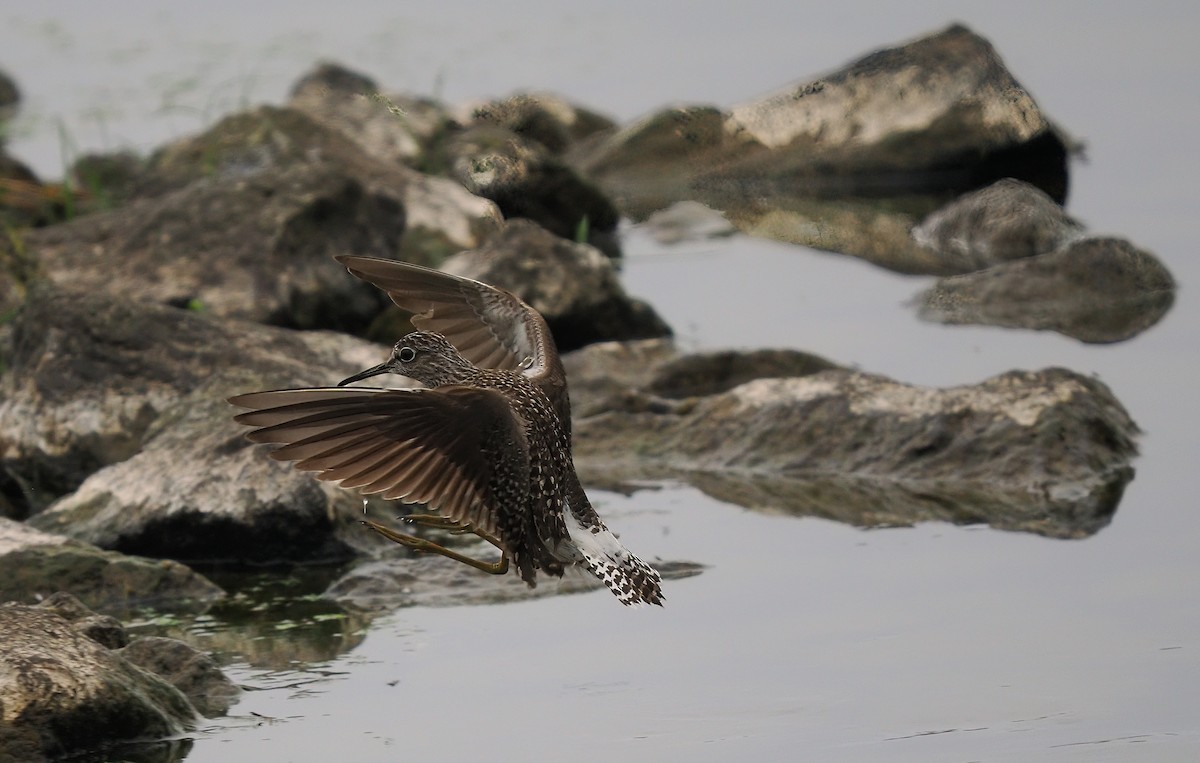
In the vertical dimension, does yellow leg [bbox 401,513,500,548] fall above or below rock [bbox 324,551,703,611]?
above

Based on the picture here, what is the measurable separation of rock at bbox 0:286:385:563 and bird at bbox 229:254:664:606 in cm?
187

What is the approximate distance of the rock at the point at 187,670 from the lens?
6.96 metres

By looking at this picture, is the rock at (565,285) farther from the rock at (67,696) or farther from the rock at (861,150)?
the rock at (67,696)

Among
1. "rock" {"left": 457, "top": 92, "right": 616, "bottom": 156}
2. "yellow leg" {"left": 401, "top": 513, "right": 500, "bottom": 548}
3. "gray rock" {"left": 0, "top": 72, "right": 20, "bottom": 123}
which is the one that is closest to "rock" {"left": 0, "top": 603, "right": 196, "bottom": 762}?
"yellow leg" {"left": 401, "top": 513, "right": 500, "bottom": 548}

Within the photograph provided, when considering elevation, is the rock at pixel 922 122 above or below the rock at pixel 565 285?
above

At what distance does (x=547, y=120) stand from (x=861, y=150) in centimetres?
351

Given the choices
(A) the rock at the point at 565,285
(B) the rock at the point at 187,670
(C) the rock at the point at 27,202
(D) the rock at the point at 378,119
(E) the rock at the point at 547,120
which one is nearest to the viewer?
(B) the rock at the point at 187,670

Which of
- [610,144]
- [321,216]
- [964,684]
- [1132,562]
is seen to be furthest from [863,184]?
[964,684]

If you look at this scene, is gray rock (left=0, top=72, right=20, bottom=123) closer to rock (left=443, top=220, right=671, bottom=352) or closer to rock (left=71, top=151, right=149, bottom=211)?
rock (left=71, top=151, right=149, bottom=211)

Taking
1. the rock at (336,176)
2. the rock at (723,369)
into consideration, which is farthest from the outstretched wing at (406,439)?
the rock at (336,176)

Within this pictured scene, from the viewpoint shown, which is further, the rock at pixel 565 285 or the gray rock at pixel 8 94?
the gray rock at pixel 8 94

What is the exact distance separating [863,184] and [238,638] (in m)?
10.6

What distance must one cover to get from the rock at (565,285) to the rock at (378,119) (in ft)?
12.9

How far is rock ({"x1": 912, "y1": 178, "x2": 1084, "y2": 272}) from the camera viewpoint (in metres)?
14.4
